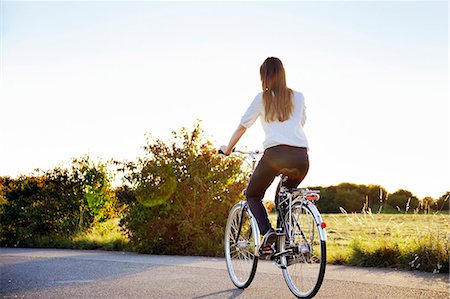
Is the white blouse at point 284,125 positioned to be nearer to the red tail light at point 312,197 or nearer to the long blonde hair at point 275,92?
the long blonde hair at point 275,92

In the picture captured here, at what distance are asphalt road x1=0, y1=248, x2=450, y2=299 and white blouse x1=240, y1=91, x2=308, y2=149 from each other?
1584 mm

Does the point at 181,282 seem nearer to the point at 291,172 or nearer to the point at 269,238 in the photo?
the point at 269,238

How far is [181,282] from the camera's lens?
6859 mm

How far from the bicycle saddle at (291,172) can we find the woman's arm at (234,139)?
697mm

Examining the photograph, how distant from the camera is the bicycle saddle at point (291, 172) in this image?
5602 millimetres

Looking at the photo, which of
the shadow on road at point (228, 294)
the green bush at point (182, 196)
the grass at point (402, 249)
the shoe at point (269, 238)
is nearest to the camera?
the shoe at point (269, 238)

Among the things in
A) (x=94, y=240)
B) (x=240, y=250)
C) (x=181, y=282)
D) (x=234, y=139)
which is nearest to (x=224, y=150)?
(x=234, y=139)

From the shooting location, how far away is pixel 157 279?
716 centimetres

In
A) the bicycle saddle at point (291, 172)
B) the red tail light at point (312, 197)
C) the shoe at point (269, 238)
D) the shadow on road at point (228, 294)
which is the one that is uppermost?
the bicycle saddle at point (291, 172)

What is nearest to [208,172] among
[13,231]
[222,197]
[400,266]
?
[222,197]

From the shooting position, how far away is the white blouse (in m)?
5.59

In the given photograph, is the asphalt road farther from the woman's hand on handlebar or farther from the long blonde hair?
the long blonde hair

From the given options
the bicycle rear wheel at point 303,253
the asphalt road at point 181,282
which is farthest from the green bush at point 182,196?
the bicycle rear wheel at point 303,253

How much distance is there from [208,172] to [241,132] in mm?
5786
